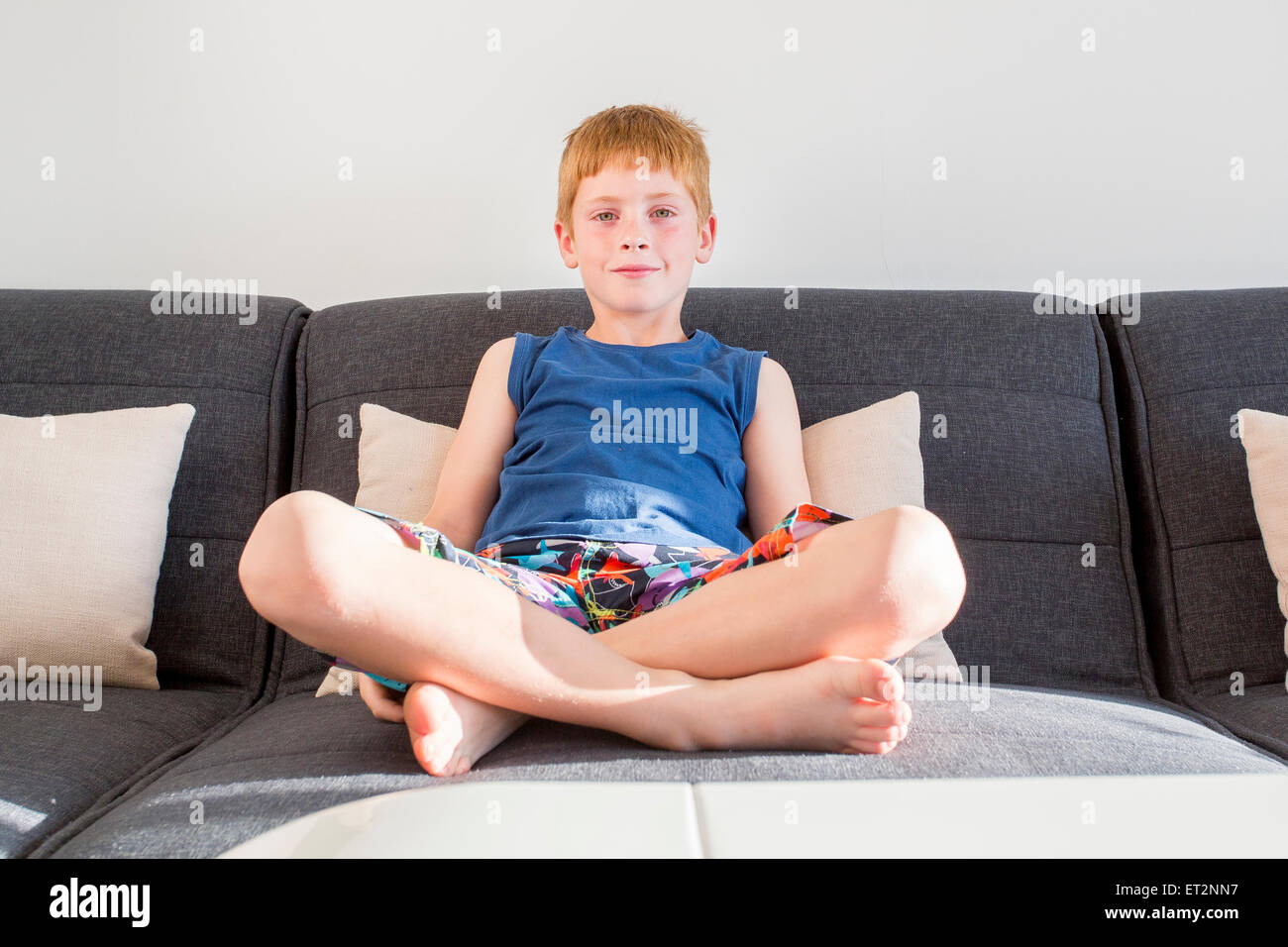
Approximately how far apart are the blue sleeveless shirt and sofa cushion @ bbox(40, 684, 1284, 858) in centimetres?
31

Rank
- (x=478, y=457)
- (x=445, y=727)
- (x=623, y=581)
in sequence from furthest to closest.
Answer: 1. (x=478, y=457)
2. (x=623, y=581)
3. (x=445, y=727)

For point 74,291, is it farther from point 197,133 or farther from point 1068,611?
point 1068,611

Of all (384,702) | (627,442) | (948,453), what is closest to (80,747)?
(384,702)

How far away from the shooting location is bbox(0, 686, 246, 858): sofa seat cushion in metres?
0.91

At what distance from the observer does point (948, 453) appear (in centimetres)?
151

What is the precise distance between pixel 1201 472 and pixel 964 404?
34 centimetres

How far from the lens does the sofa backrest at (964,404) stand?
1.42 metres

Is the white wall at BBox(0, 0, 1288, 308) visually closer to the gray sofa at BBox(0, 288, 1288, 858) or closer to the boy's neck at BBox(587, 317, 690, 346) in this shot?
the gray sofa at BBox(0, 288, 1288, 858)

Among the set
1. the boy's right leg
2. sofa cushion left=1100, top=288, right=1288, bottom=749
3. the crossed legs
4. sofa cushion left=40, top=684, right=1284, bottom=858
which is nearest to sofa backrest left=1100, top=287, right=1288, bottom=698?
sofa cushion left=1100, top=288, right=1288, bottom=749

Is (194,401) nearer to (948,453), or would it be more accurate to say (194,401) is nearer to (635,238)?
(635,238)

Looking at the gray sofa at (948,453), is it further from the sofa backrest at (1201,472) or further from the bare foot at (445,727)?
the bare foot at (445,727)

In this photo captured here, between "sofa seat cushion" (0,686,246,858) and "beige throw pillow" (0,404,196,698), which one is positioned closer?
"sofa seat cushion" (0,686,246,858)

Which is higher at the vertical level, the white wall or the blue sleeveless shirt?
the white wall
